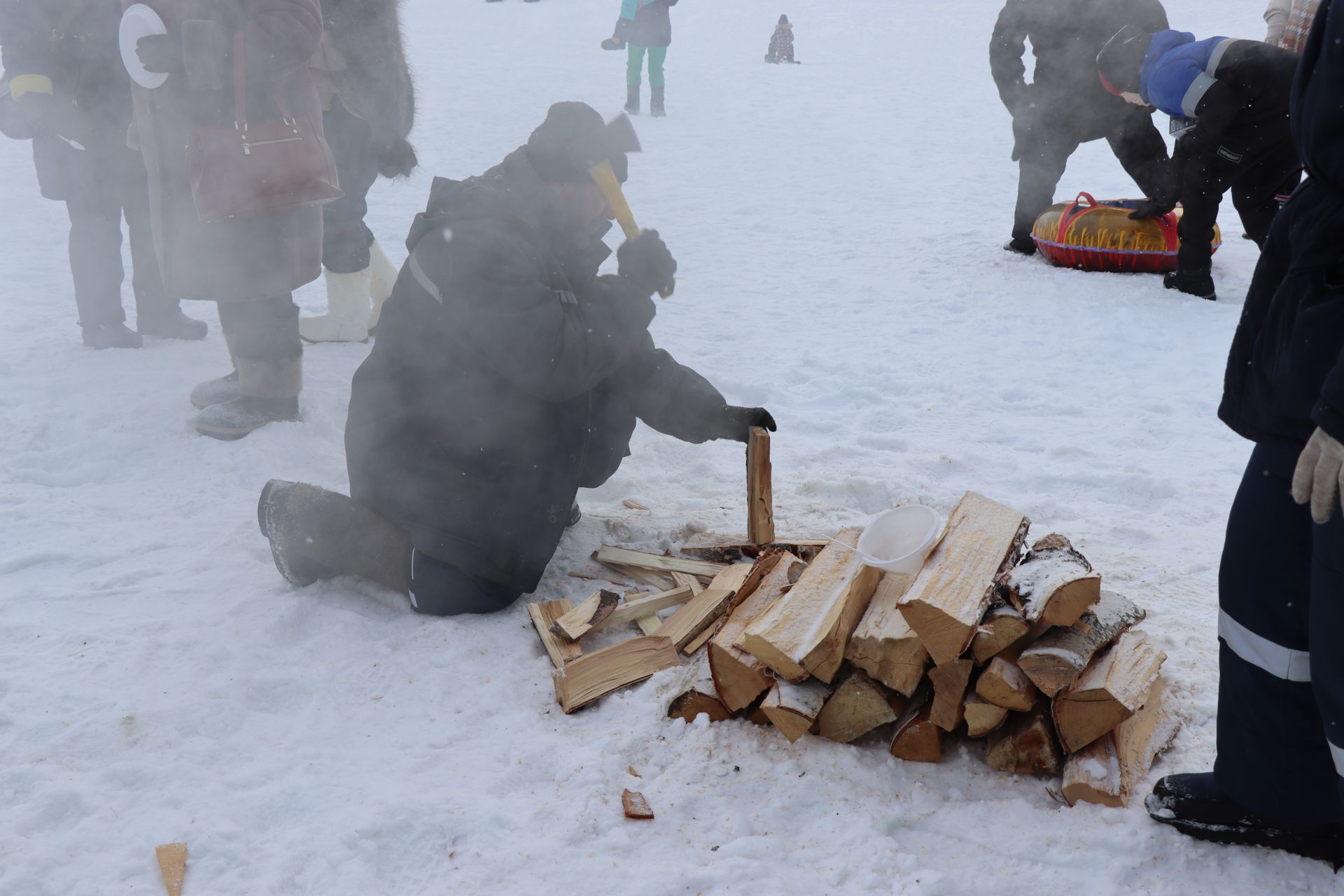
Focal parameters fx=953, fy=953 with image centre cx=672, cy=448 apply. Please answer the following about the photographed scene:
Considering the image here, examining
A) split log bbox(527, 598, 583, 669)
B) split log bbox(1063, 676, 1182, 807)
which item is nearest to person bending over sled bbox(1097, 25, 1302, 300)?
split log bbox(1063, 676, 1182, 807)

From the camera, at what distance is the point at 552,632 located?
2.42m

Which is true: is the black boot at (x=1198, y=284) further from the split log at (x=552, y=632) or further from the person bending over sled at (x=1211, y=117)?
the split log at (x=552, y=632)

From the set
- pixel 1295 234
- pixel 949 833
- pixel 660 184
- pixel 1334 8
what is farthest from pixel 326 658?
pixel 660 184

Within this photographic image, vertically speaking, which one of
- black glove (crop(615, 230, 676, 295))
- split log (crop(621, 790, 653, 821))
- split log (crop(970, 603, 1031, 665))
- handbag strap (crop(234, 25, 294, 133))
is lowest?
split log (crop(621, 790, 653, 821))

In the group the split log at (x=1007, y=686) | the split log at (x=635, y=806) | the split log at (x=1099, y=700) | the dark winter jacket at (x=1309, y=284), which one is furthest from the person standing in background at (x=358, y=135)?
the dark winter jacket at (x=1309, y=284)

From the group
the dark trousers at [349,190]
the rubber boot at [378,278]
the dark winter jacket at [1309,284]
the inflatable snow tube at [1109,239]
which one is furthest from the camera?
the inflatable snow tube at [1109,239]

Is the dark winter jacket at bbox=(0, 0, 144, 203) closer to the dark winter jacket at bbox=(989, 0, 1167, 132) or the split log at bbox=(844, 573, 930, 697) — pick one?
the split log at bbox=(844, 573, 930, 697)

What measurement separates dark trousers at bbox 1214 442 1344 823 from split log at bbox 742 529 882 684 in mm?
673

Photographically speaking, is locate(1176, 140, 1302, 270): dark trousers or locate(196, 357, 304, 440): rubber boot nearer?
locate(196, 357, 304, 440): rubber boot

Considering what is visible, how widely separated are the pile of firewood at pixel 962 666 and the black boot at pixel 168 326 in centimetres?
312

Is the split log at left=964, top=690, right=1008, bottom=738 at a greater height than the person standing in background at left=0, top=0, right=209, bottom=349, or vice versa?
the person standing in background at left=0, top=0, right=209, bottom=349

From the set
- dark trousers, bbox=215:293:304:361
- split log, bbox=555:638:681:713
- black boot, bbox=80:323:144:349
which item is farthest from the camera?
black boot, bbox=80:323:144:349

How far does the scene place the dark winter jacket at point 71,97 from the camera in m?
3.65

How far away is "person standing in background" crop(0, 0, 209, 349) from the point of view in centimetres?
366
